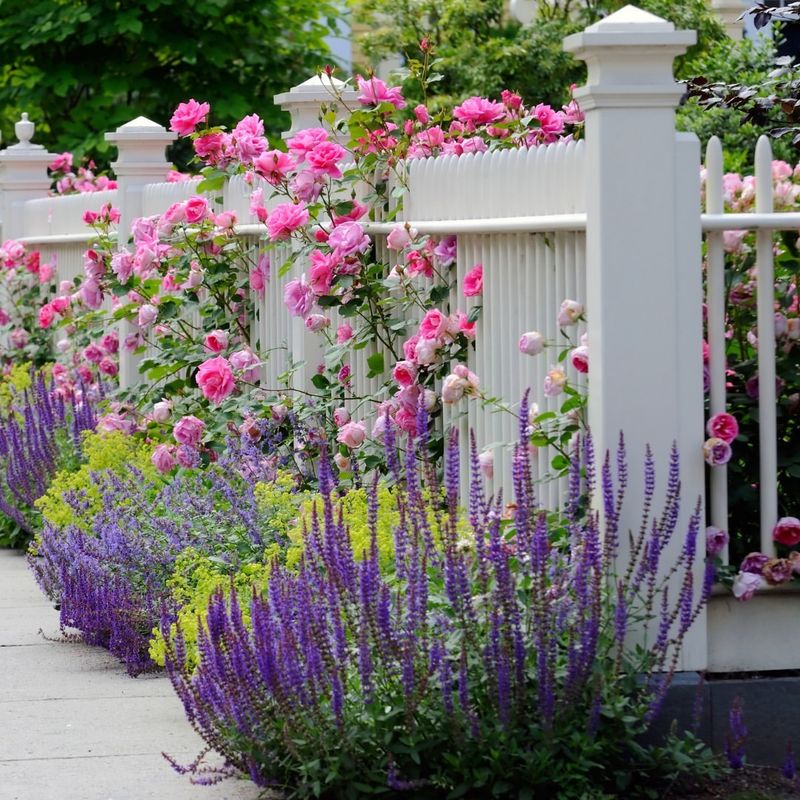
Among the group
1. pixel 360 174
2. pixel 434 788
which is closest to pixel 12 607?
pixel 360 174

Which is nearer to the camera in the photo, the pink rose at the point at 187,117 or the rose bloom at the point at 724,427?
the rose bloom at the point at 724,427

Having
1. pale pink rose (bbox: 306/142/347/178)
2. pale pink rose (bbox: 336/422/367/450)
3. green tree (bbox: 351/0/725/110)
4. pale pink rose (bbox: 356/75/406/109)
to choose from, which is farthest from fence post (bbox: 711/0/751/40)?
pale pink rose (bbox: 336/422/367/450)

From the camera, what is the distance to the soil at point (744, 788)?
4.04m

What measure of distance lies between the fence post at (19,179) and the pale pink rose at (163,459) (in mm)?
5615

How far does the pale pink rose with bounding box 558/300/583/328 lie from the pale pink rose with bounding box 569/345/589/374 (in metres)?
0.08

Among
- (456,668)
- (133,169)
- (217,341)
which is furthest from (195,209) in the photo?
(456,668)

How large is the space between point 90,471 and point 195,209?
3.87 ft

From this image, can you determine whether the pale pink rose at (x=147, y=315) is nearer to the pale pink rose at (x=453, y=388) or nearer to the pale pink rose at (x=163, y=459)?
the pale pink rose at (x=163, y=459)

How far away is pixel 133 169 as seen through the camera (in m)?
8.91

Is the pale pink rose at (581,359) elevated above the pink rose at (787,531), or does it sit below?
above

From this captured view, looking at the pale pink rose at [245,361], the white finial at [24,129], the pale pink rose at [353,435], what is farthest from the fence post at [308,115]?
the white finial at [24,129]

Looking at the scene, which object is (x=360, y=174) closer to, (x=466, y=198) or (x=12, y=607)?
(x=466, y=198)

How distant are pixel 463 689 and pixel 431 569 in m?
0.60

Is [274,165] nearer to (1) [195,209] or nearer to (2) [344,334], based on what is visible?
(2) [344,334]
